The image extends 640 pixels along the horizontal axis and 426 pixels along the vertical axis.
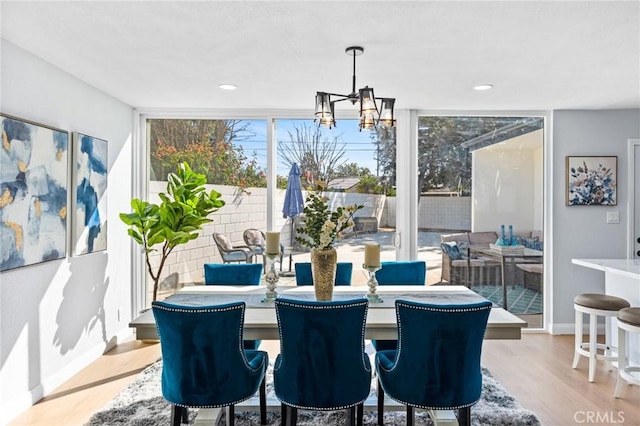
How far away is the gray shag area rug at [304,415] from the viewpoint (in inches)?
110

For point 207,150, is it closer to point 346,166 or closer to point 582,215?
point 346,166

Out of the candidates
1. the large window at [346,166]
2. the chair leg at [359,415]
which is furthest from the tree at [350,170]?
the chair leg at [359,415]

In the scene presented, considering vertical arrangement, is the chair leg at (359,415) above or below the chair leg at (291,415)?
below

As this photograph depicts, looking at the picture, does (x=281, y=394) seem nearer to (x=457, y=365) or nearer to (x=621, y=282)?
(x=457, y=365)

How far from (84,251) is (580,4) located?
12.6ft

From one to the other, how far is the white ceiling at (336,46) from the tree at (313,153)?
2.41 ft

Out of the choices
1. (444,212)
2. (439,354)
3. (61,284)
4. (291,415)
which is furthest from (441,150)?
(61,284)

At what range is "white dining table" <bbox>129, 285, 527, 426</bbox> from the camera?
2414 millimetres

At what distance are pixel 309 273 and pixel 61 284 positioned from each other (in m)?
1.91

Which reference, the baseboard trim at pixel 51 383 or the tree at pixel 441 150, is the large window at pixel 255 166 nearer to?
the tree at pixel 441 150

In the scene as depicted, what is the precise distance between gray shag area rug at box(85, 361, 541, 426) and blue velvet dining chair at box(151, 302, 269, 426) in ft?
2.18

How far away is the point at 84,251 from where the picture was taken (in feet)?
12.2

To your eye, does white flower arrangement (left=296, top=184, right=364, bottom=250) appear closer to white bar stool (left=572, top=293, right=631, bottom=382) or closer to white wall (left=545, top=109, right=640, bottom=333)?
white bar stool (left=572, top=293, right=631, bottom=382)

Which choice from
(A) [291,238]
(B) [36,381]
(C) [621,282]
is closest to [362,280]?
(A) [291,238]
